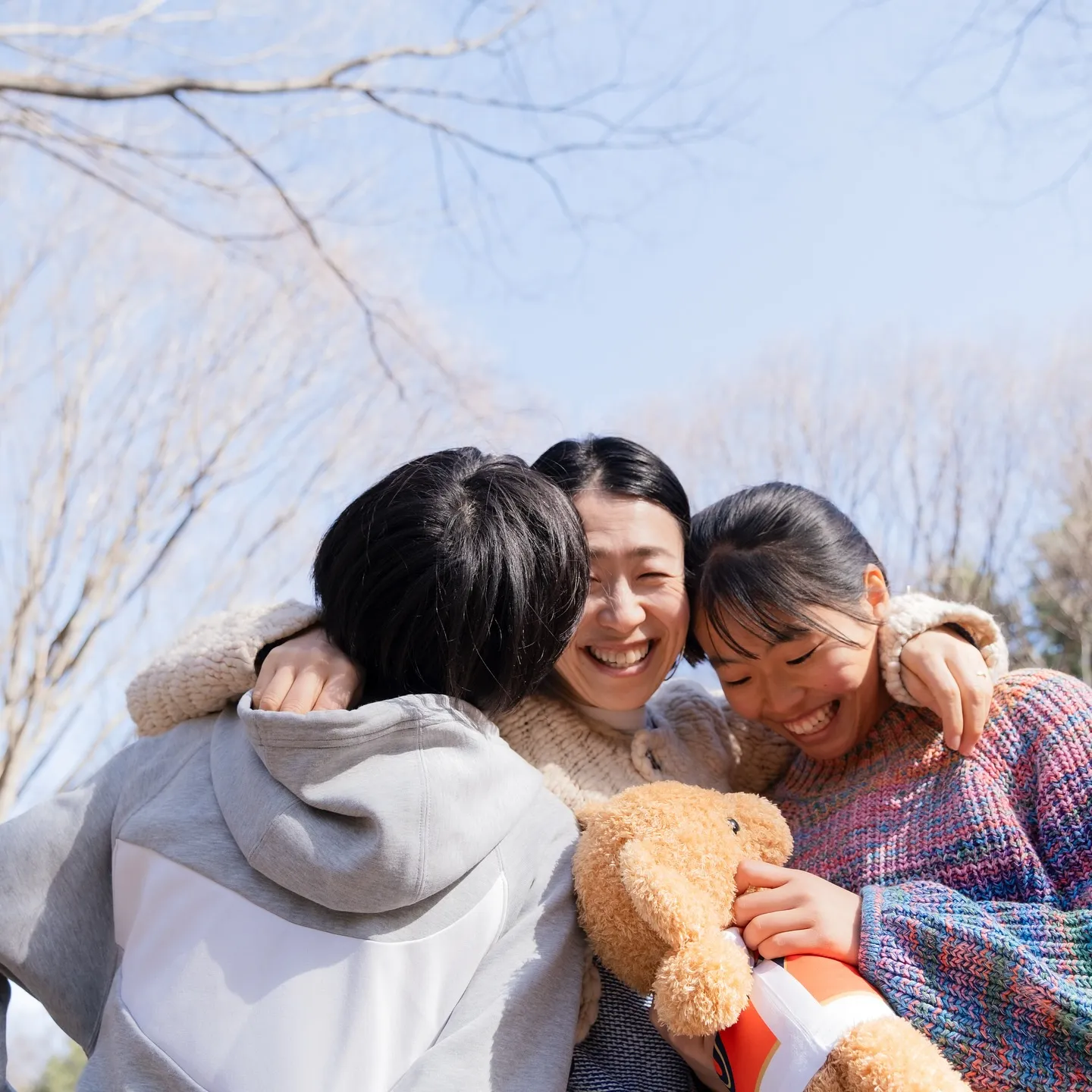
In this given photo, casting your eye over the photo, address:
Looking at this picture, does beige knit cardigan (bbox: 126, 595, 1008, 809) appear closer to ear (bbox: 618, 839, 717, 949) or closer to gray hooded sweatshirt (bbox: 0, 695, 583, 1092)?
gray hooded sweatshirt (bbox: 0, 695, 583, 1092)

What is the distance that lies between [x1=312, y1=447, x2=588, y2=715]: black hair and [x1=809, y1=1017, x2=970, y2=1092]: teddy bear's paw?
67 cm

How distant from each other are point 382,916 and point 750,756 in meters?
1.12

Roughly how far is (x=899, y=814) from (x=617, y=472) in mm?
876

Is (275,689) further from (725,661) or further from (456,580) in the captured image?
(725,661)

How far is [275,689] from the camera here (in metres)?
1.46

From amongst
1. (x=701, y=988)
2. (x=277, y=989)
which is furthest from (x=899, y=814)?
(x=277, y=989)

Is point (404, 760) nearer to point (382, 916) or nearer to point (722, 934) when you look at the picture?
point (382, 916)

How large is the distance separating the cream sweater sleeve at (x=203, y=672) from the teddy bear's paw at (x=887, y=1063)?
1044mm

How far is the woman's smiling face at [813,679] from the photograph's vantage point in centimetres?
186

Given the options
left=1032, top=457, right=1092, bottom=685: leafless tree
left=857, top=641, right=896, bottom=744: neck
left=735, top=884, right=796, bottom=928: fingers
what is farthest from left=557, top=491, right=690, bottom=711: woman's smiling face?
left=1032, top=457, right=1092, bottom=685: leafless tree

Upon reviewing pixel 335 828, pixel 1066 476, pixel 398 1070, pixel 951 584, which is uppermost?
pixel 335 828

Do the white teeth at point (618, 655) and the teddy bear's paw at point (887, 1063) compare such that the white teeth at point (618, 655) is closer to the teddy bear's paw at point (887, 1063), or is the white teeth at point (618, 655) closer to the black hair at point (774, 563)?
the black hair at point (774, 563)

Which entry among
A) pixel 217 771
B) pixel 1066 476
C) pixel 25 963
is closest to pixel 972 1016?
pixel 217 771

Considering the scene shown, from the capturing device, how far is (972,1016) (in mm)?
1338
